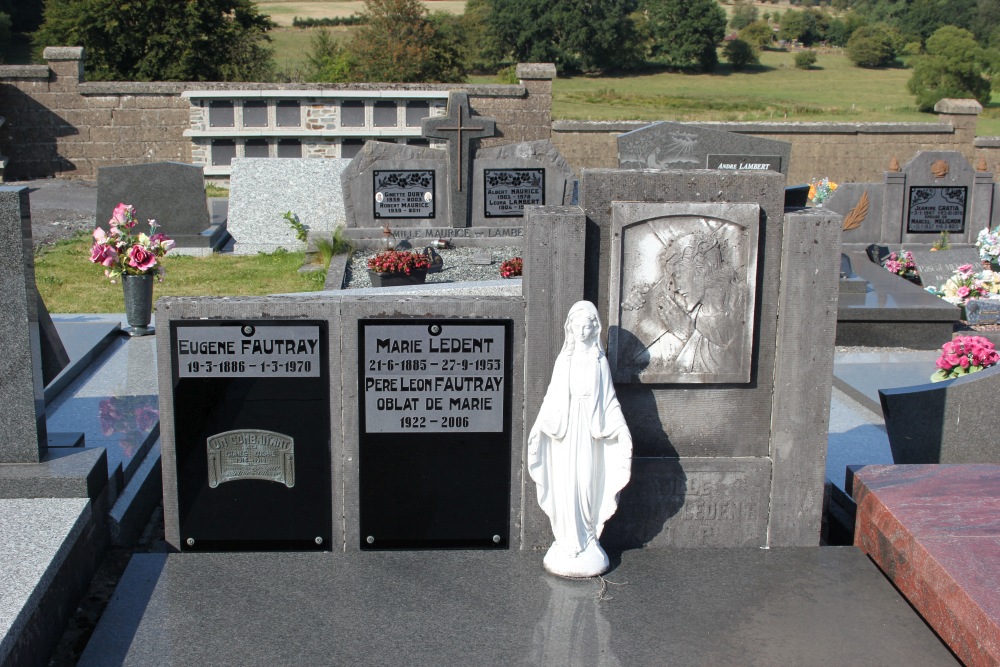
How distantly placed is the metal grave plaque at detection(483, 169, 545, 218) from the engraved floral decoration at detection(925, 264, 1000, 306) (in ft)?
18.7

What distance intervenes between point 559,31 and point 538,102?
25.9m

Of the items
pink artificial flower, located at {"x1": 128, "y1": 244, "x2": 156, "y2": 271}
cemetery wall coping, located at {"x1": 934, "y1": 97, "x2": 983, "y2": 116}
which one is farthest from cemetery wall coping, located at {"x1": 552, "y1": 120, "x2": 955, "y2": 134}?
pink artificial flower, located at {"x1": 128, "y1": 244, "x2": 156, "y2": 271}

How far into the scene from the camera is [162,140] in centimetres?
2139

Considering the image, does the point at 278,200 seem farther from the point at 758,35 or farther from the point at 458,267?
the point at 758,35

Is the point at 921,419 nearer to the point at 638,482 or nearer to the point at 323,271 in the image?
the point at 638,482

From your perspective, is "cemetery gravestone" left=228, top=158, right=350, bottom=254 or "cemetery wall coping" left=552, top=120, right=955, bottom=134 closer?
"cemetery gravestone" left=228, top=158, right=350, bottom=254

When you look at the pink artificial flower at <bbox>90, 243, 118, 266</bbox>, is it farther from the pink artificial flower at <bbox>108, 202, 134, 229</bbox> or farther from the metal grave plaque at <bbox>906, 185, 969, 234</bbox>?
the metal grave plaque at <bbox>906, 185, 969, 234</bbox>

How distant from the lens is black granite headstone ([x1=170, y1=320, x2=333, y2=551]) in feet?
15.3

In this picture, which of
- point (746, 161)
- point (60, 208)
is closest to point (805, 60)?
point (60, 208)

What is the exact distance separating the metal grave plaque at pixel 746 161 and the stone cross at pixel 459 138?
4265 mm

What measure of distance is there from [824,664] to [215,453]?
2811 millimetres

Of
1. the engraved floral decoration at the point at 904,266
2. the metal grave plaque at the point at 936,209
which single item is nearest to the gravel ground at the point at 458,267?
the engraved floral decoration at the point at 904,266

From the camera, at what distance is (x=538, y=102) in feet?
72.9

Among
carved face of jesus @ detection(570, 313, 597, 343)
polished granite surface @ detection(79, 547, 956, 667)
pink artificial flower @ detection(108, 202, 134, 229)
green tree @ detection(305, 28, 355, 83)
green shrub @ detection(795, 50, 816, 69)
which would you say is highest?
green shrub @ detection(795, 50, 816, 69)
